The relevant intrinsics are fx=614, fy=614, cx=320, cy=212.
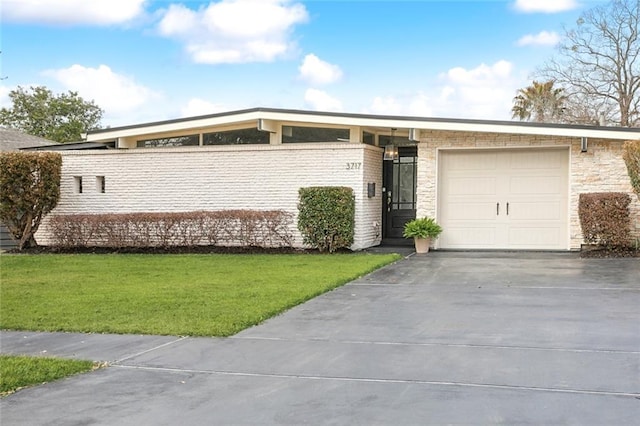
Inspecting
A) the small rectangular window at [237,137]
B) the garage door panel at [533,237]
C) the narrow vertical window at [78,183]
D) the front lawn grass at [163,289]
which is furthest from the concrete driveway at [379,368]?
the narrow vertical window at [78,183]

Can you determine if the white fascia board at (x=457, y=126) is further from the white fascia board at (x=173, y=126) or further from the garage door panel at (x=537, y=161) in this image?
the garage door panel at (x=537, y=161)

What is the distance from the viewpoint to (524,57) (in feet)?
119

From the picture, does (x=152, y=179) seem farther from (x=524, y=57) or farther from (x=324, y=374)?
(x=524, y=57)

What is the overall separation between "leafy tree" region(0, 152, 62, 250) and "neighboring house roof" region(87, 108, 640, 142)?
1.61m

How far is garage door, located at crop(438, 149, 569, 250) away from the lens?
584 inches

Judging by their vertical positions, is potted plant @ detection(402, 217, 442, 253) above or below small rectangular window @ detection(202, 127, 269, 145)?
below

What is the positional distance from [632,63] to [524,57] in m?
5.78

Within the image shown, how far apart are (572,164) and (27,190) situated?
13667 millimetres

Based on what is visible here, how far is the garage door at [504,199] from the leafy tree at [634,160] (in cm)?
218

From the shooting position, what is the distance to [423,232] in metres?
14.6

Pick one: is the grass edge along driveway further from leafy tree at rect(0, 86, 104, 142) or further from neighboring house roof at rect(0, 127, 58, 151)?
leafy tree at rect(0, 86, 104, 142)

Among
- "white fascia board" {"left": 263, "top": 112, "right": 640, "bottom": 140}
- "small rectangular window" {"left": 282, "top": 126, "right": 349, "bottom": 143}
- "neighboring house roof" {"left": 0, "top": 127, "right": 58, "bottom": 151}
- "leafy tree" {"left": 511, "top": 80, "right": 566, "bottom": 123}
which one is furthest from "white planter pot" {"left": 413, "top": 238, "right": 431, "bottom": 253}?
"leafy tree" {"left": 511, "top": 80, "right": 566, "bottom": 123}

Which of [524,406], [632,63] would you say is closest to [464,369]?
[524,406]

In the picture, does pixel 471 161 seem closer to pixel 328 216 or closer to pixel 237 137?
pixel 328 216
